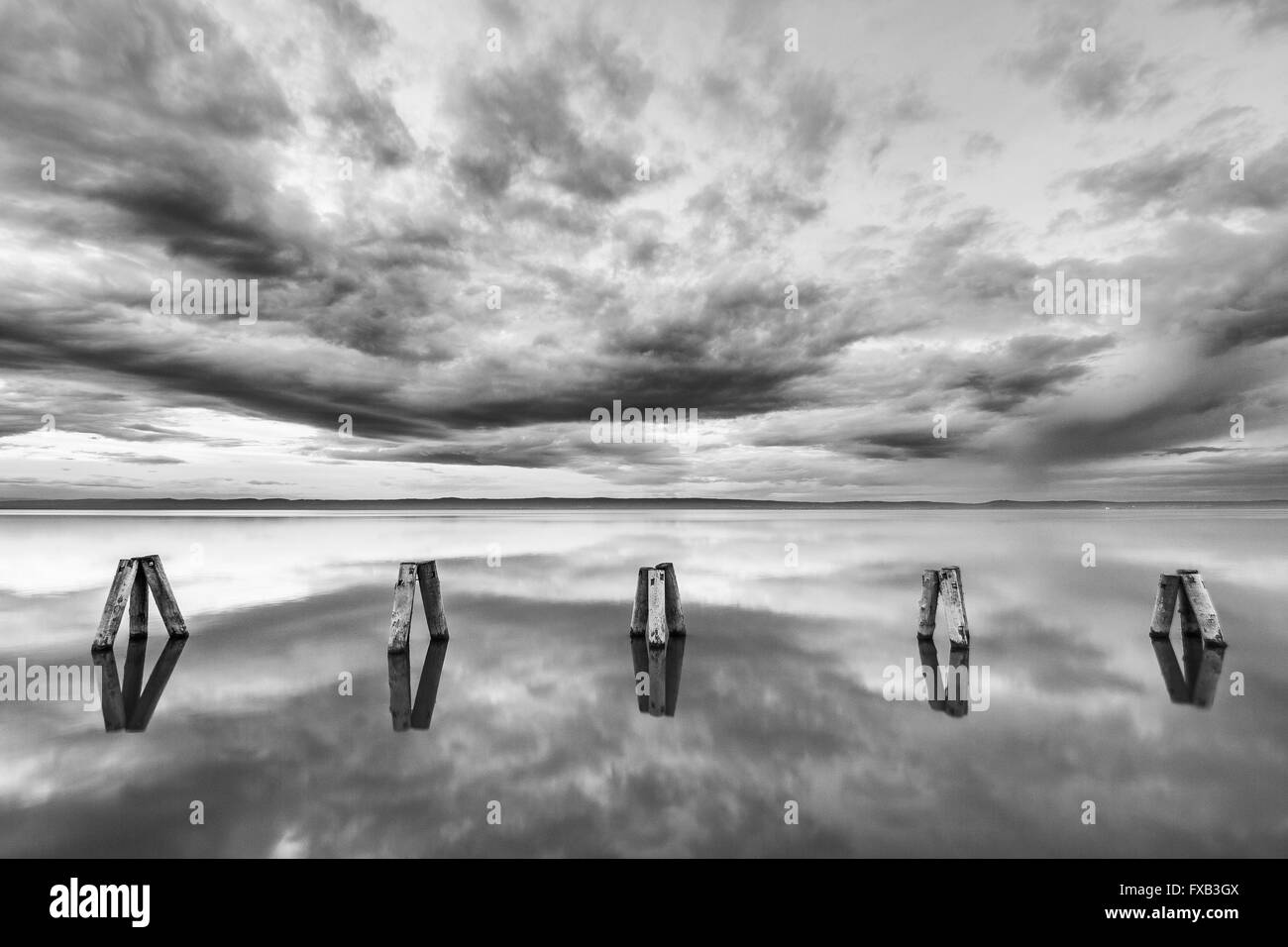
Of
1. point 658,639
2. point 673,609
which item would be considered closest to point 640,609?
point 673,609

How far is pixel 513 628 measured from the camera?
49.3 feet

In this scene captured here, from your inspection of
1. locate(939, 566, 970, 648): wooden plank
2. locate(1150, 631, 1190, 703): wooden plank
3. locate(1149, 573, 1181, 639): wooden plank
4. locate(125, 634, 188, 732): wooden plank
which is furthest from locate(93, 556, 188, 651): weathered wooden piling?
locate(1149, 573, 1181, 639): wooden plank

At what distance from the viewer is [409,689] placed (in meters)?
10.1

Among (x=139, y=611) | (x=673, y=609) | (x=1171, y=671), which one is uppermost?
(x=139, y=611)

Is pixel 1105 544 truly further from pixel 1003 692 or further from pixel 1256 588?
pixel 1003 692

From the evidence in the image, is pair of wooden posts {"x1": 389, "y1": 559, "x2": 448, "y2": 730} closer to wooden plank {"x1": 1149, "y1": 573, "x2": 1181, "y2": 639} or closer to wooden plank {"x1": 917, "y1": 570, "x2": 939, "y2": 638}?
wooden plank {"x1": 917, "y1": 570, "x2": 939, "y2": 638}

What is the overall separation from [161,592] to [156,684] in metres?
2.48

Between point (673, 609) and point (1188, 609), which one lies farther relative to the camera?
point (673, 609)

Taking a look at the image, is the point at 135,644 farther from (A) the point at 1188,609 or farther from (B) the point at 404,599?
(A) the point at 1188,609

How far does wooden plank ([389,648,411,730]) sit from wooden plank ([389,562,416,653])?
0.67 feet

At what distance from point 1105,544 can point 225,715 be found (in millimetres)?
48930

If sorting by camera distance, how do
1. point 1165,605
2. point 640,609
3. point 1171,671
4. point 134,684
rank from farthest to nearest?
1. point 640,609
2. point 1165,605
3. point 1171,671
4. point 134,684

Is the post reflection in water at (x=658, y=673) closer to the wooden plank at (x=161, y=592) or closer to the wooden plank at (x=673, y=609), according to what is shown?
the wooden plank at (x=673, y=609)
